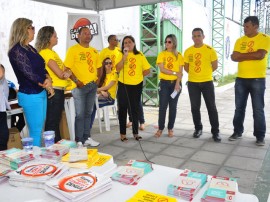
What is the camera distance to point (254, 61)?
3.53 m

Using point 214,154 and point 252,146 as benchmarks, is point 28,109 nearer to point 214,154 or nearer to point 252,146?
point 214,154

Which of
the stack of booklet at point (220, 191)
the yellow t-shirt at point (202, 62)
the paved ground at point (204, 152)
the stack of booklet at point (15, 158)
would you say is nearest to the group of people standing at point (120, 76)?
the yellow t-shirt at point (202, 62)

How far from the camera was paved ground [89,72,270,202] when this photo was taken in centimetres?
283

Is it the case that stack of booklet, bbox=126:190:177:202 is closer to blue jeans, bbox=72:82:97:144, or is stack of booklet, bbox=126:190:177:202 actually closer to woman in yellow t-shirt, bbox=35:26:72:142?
woman in yellow t-shirt, bbox=35:26:72:142

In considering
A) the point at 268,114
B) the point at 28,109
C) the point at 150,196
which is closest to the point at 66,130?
the point at 28,109

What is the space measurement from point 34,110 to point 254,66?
110 inches

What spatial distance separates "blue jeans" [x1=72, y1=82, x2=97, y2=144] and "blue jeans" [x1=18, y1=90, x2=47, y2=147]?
0.66m

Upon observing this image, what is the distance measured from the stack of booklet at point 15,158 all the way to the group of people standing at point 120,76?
3.70ft

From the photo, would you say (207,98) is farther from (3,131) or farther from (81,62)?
(3,131)

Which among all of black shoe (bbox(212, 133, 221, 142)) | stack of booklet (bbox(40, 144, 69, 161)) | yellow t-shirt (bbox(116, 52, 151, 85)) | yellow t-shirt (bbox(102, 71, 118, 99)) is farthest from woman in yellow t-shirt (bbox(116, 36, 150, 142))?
stack of booklet (bbox(40, 144, 69, 161))

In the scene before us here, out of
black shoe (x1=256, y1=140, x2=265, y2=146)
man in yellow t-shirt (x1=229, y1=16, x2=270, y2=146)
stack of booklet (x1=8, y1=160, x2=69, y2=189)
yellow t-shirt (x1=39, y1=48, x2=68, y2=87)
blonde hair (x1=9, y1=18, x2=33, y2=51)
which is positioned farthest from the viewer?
black shoe (x1=256, y1=140, x2=265, y2=146)

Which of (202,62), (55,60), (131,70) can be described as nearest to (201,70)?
(202,62)

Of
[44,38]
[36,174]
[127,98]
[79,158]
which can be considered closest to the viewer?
[36,174]

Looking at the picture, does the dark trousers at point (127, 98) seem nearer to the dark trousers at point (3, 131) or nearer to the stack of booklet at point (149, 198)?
the dark trousers at point (3, 131)
